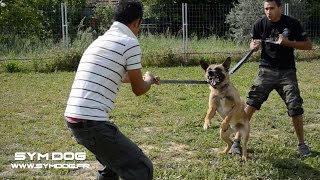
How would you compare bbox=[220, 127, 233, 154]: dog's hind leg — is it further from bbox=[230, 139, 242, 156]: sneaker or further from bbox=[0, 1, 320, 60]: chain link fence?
bbox=[0, 1, 320, 60]: chain link fence

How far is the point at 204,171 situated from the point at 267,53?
5.31 ft

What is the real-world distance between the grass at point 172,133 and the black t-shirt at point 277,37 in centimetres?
108

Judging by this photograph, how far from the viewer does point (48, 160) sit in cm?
528

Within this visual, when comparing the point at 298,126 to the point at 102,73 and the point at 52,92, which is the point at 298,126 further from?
the point at 52,92

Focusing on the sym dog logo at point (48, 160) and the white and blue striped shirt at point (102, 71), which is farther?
the sym dog logo at point (48, 160)

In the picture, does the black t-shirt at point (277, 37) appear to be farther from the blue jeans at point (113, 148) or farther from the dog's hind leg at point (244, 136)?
the blue jeans at point (113, 148)

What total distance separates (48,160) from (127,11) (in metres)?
2.61

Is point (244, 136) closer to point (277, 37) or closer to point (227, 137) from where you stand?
point (227, 137)

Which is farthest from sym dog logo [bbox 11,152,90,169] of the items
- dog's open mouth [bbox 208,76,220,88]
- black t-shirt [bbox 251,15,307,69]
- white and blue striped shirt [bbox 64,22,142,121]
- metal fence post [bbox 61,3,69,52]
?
metal fence post [bbox 61,3,69,52]

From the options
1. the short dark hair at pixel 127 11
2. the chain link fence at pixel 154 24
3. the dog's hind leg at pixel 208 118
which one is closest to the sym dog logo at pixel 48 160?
the dog's hind leg at pixel 208 118

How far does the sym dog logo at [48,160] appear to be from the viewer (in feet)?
16.5

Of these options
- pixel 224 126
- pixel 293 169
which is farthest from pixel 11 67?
pixel 293 169

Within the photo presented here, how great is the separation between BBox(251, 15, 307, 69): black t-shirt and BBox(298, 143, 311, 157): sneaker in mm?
930

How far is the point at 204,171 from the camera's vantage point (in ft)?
15.8
